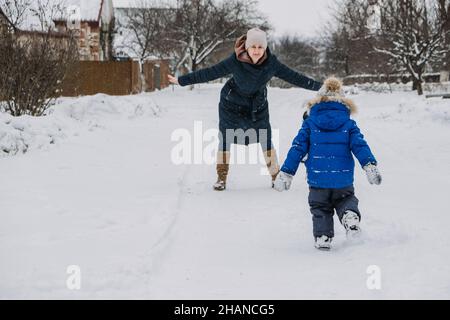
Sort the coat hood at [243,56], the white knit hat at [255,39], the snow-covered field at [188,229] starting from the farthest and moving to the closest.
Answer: the coat hood at [243,56]
the white knit hat at [255,39]
the snow-covered field at [188,229]

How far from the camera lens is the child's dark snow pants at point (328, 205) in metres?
4.02

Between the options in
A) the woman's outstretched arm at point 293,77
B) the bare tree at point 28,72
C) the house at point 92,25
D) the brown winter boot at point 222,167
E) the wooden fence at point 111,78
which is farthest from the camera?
the house at point 92,25

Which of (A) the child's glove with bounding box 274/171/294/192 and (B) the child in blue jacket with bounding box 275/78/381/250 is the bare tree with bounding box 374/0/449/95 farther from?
(A) the child's glove with bounding box 274/171/294/192

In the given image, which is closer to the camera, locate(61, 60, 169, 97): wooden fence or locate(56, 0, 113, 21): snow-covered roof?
locate(61, 60, 169, 97): wooden fence

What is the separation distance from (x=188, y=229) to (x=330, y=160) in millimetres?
1297

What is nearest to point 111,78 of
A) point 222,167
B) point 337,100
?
point 222,167

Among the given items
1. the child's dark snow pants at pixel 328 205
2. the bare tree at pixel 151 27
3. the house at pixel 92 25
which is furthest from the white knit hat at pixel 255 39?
the bare tree at pixel 151 27

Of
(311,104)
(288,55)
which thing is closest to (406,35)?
(311,104)

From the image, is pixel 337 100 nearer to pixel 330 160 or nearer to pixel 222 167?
pixel 330 160

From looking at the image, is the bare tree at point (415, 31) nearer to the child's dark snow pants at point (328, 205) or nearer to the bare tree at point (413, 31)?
the bare tree at point (413, 31)

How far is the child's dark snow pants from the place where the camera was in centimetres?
402

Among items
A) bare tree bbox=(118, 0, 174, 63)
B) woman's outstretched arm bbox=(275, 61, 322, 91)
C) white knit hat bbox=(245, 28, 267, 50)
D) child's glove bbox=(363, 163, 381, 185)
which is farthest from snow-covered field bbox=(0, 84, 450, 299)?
bare tree bbox=(118, 0, 174, 63)

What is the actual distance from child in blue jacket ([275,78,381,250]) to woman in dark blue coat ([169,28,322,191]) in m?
1.66

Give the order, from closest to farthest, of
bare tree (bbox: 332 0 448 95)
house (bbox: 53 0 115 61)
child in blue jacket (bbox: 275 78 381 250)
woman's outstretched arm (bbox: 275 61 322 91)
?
child in blue jacket (bbox: 275 78 381 250) < woman's outstretched arm (bbox: 275 61 322 91) < bare tree (bbox: 332 0 448 95) < house (bbox: 53 0 115 61)
